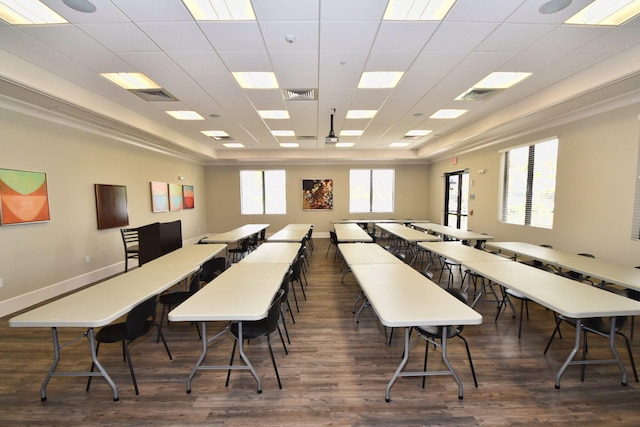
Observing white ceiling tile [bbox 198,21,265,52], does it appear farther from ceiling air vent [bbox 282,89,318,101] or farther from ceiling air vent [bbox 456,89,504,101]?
ceiling air vent [bbox 456,89,504,101]

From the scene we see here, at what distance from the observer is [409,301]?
7.02 ft

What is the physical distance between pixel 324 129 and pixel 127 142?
465cm

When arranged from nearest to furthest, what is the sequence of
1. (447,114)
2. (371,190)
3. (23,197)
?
(23,197)
(447,114)
(371,190)

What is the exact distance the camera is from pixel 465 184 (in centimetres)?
826

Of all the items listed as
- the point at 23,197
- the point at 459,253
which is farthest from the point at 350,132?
the point at 23,197

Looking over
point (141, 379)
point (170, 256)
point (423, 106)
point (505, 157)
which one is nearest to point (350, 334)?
point (141, 379)

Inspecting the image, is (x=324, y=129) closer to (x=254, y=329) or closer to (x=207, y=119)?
(x=207, y=119)

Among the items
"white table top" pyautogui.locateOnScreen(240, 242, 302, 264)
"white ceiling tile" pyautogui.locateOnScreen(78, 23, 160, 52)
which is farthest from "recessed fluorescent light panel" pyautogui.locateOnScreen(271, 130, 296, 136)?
"white ceiling tile" pyautogui.locateOnScreen(78, 23, 160, 52)

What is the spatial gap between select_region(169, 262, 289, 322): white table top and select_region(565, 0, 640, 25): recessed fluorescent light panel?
12.8ft

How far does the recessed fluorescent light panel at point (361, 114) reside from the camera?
5.18m

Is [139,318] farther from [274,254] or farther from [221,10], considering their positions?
[221,10]

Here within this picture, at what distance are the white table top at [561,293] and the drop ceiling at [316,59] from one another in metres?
2.54

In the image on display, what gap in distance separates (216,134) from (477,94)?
6.00 meters

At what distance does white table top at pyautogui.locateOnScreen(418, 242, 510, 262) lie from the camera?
351cm
